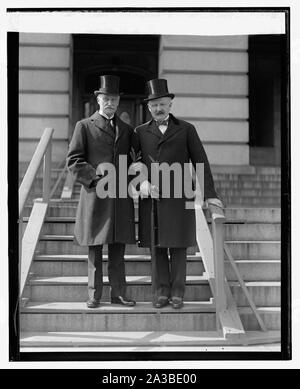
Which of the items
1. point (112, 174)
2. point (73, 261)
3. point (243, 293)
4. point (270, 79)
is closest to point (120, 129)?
point (112, 174)

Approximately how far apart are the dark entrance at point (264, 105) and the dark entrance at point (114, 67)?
1838mm

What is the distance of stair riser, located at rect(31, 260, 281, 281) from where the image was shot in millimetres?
4867

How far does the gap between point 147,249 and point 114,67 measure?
3918 mm

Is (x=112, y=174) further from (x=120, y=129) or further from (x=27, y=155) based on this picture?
(x=27, y=155)

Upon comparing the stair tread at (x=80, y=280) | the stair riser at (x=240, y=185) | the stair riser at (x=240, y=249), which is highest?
the stair riser at (x=240, y=185)

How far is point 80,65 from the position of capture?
819cm

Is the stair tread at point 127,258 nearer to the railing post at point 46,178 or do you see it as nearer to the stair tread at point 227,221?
the stair tread at point 227,221

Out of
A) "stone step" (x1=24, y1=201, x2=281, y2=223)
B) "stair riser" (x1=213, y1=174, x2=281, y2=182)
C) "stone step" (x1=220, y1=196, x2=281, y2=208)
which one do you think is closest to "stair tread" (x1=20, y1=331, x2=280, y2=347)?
"stone step" (x1=24, y1=201, x2=281, y2=223)

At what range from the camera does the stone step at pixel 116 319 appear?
4.29 meters

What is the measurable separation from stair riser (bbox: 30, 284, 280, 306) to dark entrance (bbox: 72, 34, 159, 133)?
12.9 feet

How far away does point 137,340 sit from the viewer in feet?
13.4

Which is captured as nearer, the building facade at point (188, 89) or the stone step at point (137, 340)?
the stone step at point (137, 340)

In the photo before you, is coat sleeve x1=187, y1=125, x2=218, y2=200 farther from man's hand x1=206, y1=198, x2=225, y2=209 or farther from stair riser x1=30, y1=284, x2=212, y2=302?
stair riser x1=30, y1=284, x2=212, y2=302

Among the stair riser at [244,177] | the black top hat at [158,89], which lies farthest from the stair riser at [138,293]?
the stair riser at [244,177]
